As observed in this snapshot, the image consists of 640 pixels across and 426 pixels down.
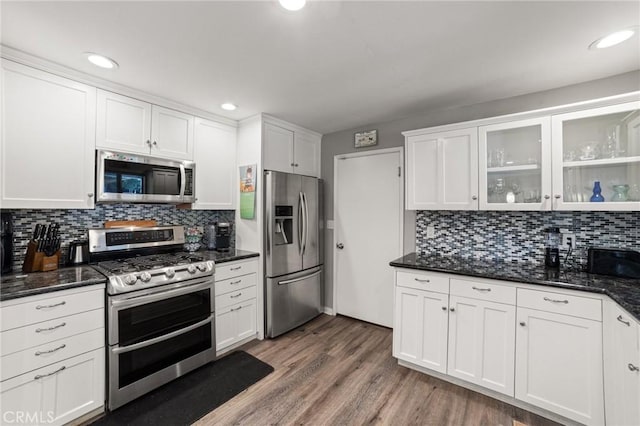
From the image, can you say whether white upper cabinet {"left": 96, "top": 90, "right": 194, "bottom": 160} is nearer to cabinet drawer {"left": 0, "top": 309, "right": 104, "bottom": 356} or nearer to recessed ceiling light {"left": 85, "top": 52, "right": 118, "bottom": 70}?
recessed ceiling light {"left": 85, "top": 52, "right": 118, "bottom": 70}

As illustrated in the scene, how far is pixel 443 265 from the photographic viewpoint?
88.5 inches

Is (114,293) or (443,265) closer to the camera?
(114,293)

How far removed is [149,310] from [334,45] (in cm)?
228

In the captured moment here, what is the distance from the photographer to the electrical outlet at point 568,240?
2166 millimetres

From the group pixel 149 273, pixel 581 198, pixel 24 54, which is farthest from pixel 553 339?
pixel 24 54

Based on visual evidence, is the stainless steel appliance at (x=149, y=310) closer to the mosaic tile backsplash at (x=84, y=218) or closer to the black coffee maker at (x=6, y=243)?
the mosaic tile backsplash at (x=84, y=218)

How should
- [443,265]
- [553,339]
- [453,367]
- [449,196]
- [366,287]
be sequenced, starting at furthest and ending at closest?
[366,287], [449,196], [443,265], [453,367], [553,339]

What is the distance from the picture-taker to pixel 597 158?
196 centimetres

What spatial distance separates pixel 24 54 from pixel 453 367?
380 centimetres

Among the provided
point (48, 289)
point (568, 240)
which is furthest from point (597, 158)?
point (48, 289)

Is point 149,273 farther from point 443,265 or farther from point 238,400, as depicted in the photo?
point 443,265

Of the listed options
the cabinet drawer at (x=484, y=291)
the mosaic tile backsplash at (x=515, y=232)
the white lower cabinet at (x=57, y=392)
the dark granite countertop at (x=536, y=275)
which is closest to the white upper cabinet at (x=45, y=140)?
the white lower cabinet at (x=57, y=392)

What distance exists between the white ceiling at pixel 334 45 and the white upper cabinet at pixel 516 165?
1.30ft

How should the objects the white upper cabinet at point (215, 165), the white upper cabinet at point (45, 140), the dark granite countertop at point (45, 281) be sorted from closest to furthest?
the dark granite countertop at point (45, 281) → the white upper cabinet at point (45, 140) → the white upper cabinet at point (215, 165)
